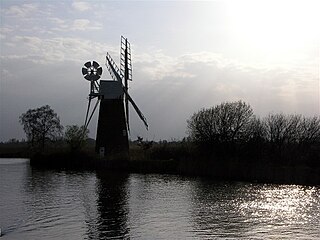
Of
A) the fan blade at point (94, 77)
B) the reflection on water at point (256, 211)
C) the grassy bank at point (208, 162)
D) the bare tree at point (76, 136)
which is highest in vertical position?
the fan blade at point (94, 77)

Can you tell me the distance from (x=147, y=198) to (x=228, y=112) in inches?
819

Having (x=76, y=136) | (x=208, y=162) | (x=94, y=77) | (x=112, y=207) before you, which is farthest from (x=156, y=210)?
(x=76, y=136)

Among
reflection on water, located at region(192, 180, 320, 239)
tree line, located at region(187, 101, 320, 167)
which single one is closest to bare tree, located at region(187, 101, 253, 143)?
tree line, located at region(187, 101, 320, 167)

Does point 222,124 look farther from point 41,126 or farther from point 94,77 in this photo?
point 41,126

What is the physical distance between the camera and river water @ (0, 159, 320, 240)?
15.4 m

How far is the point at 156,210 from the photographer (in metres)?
19.6

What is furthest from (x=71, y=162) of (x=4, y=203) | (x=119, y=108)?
(x=4, y=203)

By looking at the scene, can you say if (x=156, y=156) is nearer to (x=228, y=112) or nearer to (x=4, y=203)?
(x=228, y=112)

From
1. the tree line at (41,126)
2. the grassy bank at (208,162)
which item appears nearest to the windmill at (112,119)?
the grassy bank at (208,162)

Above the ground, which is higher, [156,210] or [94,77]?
[94,77]

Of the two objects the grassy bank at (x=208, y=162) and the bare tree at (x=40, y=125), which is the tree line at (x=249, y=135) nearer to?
the grassy bank at (x=208, y=162)

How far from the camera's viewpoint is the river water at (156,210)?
50.4ft

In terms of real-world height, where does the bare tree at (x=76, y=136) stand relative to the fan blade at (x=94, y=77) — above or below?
below

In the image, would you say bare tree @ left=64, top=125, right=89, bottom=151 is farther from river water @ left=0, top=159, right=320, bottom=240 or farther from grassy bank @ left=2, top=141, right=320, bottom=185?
river water @ left=0, top=159, right=320, bottom=240
